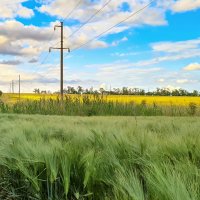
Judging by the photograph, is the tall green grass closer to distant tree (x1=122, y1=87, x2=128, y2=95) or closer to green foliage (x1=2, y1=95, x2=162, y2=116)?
A: green foliage (x1=2, y1=95, x2=162, y2=116)

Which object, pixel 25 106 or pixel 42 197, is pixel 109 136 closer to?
pixel 42 197

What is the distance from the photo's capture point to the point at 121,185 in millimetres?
2648

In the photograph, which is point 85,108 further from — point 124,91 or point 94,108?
point 124,91

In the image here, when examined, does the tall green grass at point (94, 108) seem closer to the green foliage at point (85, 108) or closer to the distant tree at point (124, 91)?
the green foliage at point (85, 108)

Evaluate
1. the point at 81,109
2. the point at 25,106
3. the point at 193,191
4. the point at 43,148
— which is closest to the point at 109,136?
the point at 43,148

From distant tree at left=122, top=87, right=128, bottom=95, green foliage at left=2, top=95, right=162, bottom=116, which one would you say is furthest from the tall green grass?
distant tree at left=122, top=87, right=128, bottom=95

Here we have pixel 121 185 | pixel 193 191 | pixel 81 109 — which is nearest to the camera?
pixel 193 191

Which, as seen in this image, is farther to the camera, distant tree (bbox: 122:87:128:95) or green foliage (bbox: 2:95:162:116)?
distant tree (bbox: 122:87:128:95)

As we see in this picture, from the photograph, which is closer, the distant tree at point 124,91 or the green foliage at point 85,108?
the green foliage at point 85,108

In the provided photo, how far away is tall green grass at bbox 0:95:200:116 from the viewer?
98.7 feet

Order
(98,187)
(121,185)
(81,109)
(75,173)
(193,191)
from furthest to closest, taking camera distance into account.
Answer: (81,109) → (75,173) → (98,187) → (121,185) → (193,191)

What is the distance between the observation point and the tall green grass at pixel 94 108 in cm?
3009

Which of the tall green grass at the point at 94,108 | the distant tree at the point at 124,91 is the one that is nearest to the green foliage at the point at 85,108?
the tall green grass at the point at 94,108

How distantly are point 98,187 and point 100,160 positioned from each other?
23 centimetres
